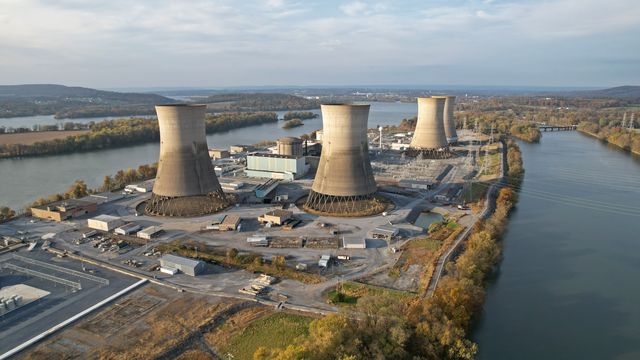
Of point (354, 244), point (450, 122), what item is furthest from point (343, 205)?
point (450, 122)

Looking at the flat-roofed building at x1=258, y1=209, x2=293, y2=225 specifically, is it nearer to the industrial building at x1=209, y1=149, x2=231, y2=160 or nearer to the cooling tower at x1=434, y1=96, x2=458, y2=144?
the industrial building at x1=209, y1=149, x2=231, y2=160

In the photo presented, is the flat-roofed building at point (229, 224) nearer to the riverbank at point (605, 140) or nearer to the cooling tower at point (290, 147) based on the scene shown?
the cooling tower at point (290, 147)

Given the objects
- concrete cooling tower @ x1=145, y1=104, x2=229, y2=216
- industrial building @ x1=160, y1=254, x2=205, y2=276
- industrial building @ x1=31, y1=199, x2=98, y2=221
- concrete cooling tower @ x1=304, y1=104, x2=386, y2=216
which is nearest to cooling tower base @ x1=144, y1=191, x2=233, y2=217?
concrete cooling tower @ x1=145, y1=104, x2=229, y2=216

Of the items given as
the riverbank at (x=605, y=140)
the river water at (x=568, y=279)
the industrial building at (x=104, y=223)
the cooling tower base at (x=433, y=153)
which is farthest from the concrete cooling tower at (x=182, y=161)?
the riverbank at (x=605, y=140)

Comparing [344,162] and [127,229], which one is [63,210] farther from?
[344,162]

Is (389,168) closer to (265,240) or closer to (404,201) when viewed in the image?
(404,201)

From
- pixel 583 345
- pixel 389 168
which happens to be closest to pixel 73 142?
pixel 389 168
